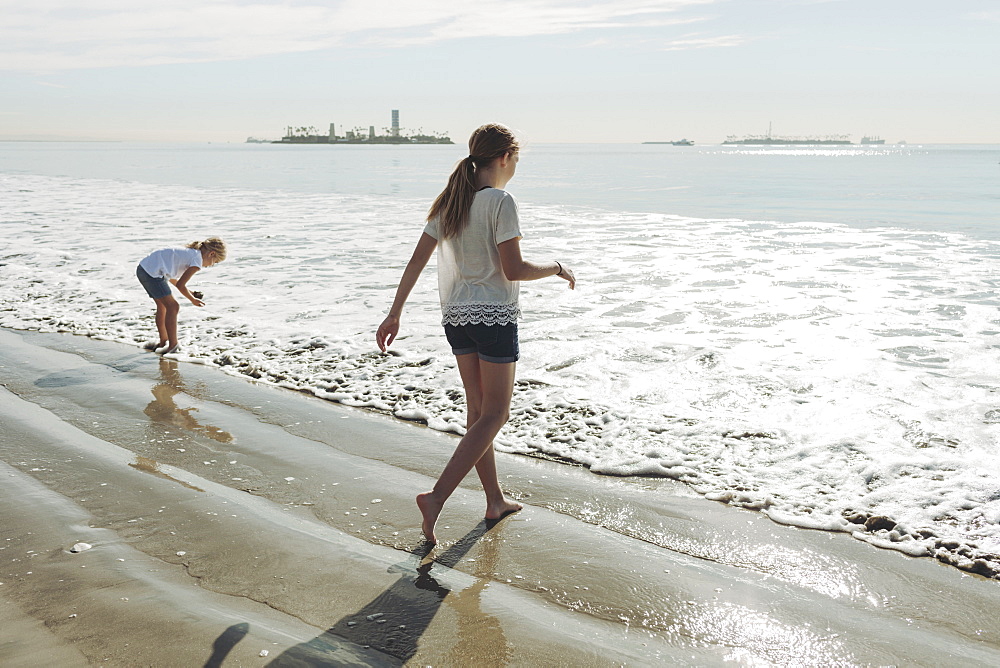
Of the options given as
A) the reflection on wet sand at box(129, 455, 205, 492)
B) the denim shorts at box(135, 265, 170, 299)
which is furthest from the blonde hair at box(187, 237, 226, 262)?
the reflection on wet sand at box(129, 455, 205, 492)

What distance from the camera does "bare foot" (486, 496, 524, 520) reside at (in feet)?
13.1

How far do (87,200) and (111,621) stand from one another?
88.6ft

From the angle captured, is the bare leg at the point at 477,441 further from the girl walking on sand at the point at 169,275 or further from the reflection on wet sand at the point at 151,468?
the girl walking on sand at the point at 169,275

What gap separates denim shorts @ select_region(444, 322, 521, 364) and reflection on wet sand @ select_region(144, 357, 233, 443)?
2258mm

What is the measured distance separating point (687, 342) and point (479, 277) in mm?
4946

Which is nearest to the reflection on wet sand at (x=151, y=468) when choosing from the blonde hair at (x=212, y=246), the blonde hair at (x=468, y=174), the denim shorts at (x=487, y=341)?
the denim shorts at (x=487, y=341)

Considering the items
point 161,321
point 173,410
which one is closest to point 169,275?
point 161,321

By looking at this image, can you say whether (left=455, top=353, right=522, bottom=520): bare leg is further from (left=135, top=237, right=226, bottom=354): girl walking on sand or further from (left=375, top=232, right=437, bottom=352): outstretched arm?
(left=135, top=237, right=226, bottom=354): girl walking on sand

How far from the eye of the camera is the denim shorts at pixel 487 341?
358cm

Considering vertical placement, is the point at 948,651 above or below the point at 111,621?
below

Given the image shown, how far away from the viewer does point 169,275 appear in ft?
25.9

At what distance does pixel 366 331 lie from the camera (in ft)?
27.8

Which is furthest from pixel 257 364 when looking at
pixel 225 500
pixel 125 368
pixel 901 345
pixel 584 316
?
pixel 901 345

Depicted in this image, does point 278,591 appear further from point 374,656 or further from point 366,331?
point 366,331
